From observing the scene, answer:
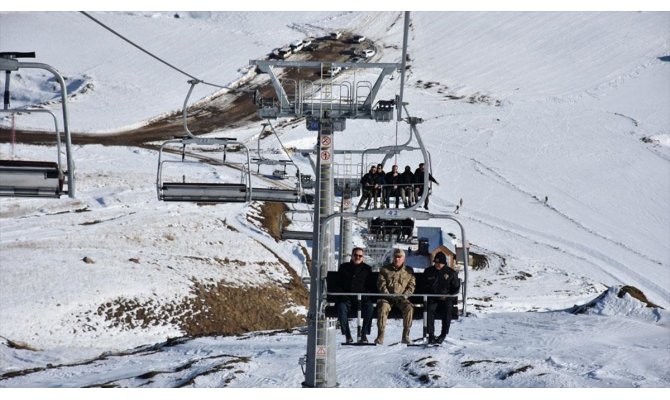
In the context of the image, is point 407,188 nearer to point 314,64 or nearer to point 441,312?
point 314,64

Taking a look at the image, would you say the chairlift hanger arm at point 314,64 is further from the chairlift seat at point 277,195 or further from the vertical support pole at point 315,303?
the chairlift seat at point 277,195

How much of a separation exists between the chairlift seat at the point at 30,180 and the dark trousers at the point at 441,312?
26.6 feet

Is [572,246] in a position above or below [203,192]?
below

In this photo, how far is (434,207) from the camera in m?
60.5

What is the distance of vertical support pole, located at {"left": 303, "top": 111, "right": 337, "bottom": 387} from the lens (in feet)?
76.2

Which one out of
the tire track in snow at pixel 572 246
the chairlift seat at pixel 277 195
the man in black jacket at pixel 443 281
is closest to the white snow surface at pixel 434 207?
the tire track in snow at pixel 572 246

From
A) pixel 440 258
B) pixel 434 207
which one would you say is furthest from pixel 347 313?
pixel 434 207

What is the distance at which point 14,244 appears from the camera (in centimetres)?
4497

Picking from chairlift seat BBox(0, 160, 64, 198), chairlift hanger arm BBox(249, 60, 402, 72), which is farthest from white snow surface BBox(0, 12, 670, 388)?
chairlift hanger arm BBox(249, 60, 402, 72)

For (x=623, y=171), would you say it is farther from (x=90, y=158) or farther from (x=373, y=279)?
(x=373, y=279)

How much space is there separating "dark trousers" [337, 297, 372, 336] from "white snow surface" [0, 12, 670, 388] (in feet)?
30.5

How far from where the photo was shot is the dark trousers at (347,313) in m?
21.5

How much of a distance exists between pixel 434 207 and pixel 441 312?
39.3m

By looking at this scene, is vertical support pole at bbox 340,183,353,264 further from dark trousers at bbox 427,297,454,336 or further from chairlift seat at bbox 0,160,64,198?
chairlift seat at bbox 0,160,64,198
